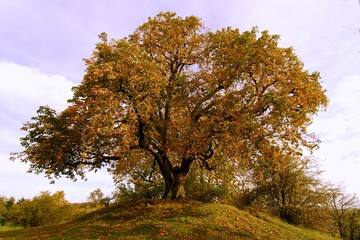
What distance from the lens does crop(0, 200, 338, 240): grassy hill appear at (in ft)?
62.2

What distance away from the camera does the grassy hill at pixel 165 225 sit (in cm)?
1897

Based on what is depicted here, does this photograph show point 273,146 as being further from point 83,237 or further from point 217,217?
point 83,237

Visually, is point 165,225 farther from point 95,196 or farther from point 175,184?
point 95,196

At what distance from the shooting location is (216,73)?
22.1m

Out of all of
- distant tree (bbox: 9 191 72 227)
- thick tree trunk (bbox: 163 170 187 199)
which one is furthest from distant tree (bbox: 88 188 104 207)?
thick tree trunk (bbox: 163 170 187 199)

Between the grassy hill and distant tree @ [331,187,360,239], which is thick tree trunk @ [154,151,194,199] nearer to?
the grassy hill

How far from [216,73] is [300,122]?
287 inches

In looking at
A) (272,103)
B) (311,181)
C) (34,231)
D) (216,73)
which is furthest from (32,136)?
(311,181)

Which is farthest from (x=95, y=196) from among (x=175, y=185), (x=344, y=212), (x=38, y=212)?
(x=344, y=212)

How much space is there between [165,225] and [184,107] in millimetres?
9284

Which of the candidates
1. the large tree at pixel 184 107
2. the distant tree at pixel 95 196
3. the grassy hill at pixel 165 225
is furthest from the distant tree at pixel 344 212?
the distant tree at pixel 95 196

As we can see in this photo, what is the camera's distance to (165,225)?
66.1 ft

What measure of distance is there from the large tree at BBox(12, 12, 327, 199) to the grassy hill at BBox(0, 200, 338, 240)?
4.46 meters

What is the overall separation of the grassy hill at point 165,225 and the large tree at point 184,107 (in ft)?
14.6
